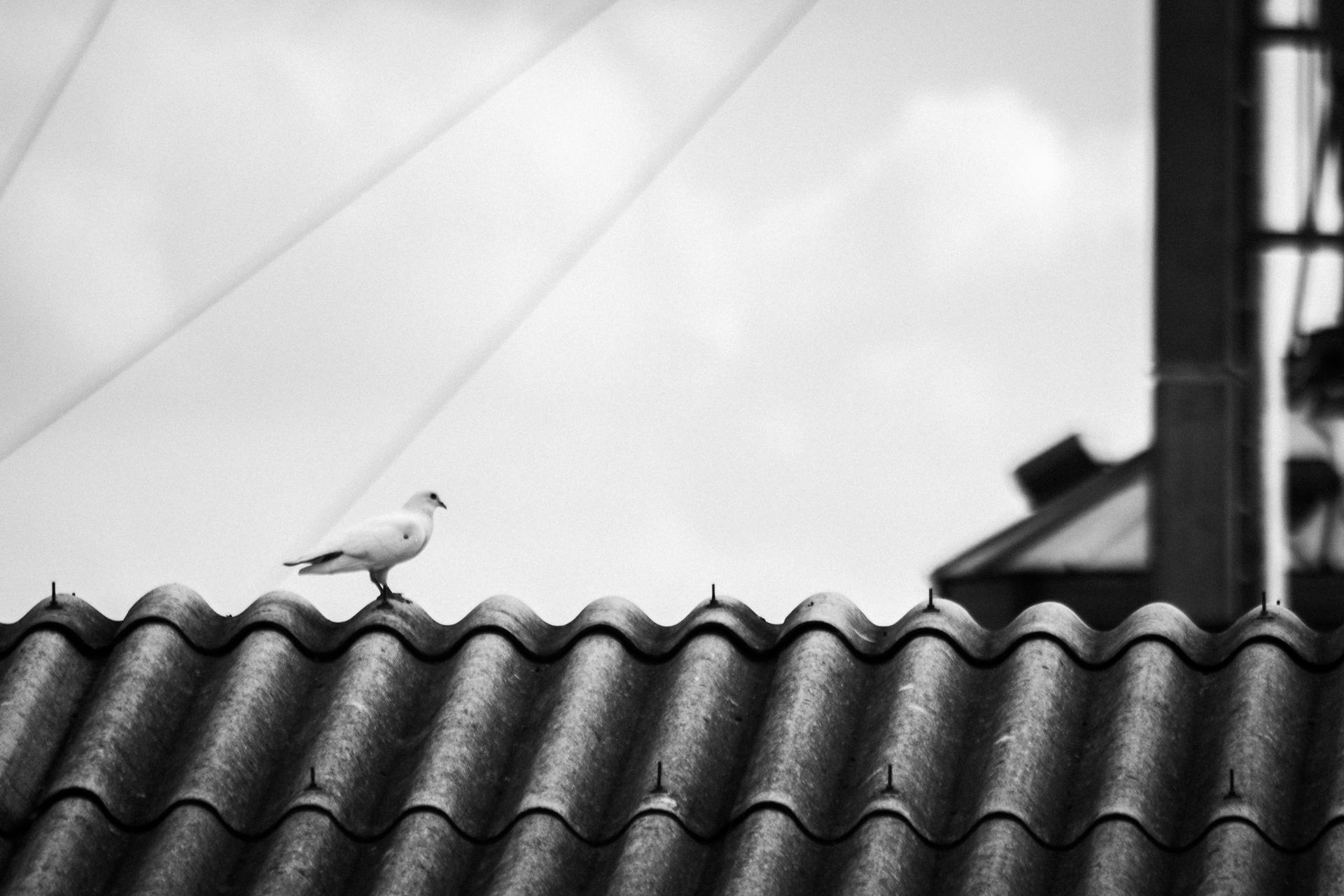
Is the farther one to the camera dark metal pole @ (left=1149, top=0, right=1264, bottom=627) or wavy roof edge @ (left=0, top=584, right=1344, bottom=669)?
dark metal pole @ (left=1149, top=0, right=1264, bottom=627)

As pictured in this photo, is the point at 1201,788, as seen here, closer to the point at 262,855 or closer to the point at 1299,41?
the point at 262,855

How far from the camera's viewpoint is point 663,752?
3121 mm

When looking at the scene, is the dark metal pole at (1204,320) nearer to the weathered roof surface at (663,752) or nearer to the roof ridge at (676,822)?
the weathered roof surface at (663,752)

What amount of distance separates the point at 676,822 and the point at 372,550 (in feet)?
5.58

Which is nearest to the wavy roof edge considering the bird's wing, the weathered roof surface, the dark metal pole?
the weathered roof surface

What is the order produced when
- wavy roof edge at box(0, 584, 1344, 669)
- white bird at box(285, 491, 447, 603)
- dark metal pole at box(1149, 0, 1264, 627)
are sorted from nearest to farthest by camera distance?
wavy roof edge at box(0, 584, 1344, 669), white bird at box(285, 491, 447, 603), dark metal pole at box(1149, 0, 1264, 627)

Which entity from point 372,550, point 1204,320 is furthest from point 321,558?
point 1204,320

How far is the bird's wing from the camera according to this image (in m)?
4.45

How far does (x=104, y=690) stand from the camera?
10.9 ft

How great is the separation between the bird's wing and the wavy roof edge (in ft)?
2.64

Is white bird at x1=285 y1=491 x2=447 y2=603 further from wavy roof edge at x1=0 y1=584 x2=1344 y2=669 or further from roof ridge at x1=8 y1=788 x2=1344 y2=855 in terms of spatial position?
roof ridge at x1=8 y1=788 x2=1344 y2=855

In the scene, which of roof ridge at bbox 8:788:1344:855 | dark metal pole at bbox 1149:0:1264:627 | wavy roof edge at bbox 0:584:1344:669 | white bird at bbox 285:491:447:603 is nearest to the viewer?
roof ridge at bbox 8:788:1344:855

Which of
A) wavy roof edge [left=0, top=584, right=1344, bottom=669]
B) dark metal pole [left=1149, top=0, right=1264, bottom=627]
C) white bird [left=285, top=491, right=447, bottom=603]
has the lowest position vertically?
wavy roof edge [left=0, top=584, right=1344, bottom=669]

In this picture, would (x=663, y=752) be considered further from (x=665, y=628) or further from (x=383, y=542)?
(x=383, y=542)
